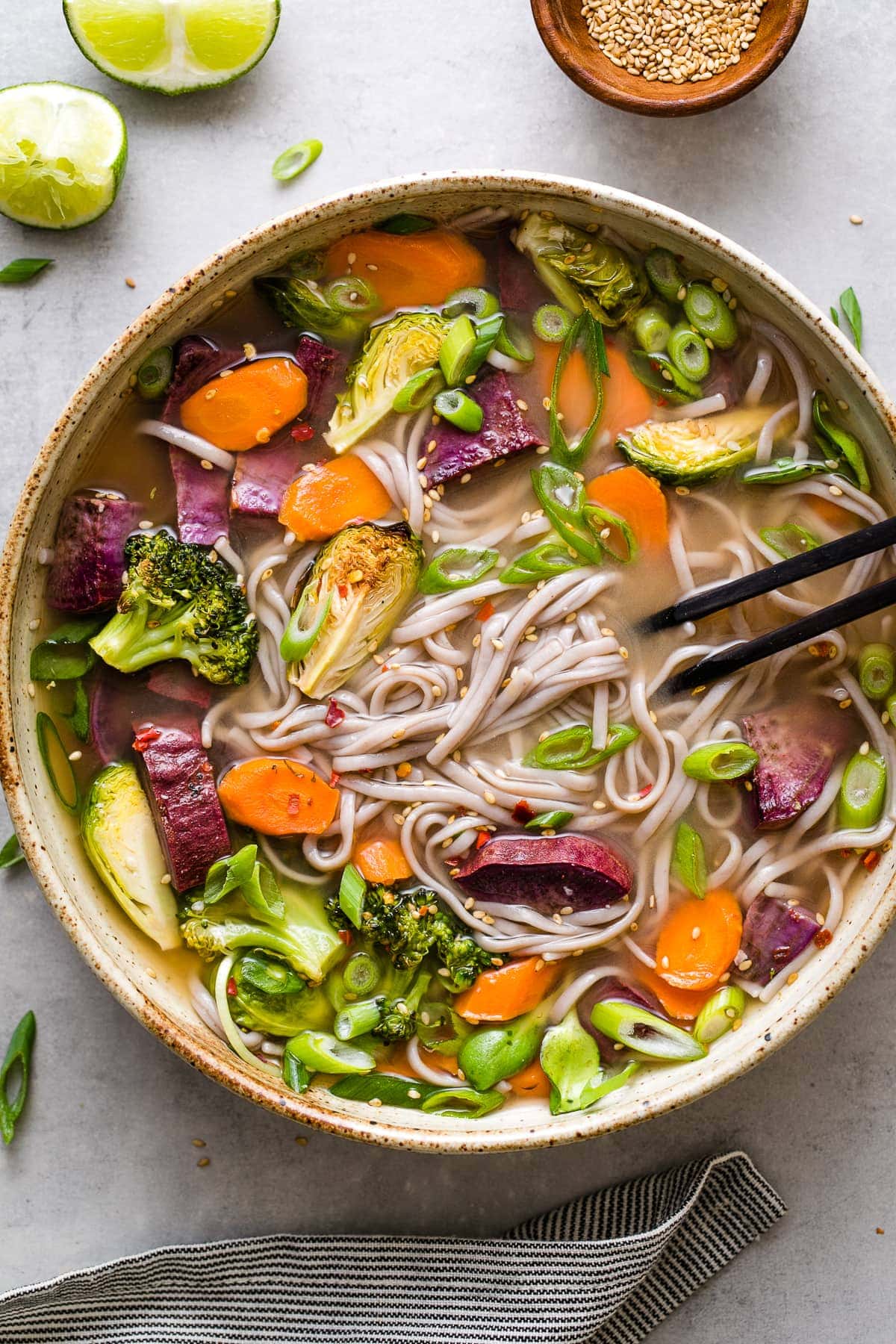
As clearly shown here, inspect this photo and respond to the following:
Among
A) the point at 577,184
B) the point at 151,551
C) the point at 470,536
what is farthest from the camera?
the point at 470,536

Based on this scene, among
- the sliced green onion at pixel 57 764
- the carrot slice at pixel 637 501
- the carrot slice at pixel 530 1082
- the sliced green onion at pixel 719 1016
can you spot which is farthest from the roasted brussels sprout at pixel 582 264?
the carrot slice at pixel 530 1082

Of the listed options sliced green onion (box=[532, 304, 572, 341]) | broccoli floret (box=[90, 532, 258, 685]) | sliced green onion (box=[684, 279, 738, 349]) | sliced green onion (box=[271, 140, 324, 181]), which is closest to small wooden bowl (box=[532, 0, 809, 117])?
sliced green onion (box=[684, 279, 738, 349])

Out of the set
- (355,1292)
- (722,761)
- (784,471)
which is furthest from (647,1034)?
(784,471)

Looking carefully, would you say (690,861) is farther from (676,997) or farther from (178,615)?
(178,615)

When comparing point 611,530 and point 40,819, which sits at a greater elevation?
point 611,530

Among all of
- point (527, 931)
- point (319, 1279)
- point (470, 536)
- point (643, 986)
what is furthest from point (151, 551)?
point (319, 1279)

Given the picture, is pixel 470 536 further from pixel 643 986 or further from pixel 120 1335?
pixel 120 1335

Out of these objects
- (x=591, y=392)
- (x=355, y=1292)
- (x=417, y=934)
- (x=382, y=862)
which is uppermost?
(x=591, y=392)
